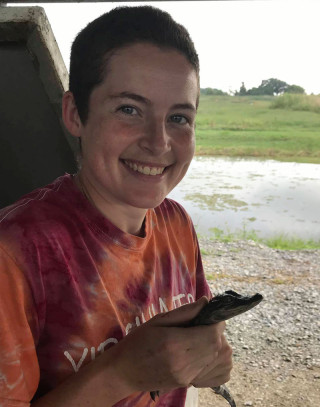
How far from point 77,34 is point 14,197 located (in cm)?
59

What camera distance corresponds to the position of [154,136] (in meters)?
0.66

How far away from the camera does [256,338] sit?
3137 mm

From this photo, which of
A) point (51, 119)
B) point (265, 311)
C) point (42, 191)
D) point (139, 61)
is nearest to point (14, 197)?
point (51, 119)

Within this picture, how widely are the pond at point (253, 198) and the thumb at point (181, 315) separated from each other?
214 inches

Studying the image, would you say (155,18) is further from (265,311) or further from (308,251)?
(308,251)

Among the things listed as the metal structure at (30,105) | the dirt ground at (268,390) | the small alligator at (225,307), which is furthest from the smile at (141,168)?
the dirt ground at (268,390)

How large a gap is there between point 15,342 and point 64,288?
95 millimetres

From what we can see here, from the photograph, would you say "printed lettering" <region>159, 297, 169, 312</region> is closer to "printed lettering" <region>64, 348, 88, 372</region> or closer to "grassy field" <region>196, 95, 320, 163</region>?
"printed lettering" <region>64, 348, 88, 372</region>

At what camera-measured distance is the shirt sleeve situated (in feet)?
1.70

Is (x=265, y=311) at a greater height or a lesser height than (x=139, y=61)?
lesser

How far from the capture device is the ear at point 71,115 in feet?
2.38

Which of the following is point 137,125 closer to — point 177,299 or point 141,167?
point 141,167

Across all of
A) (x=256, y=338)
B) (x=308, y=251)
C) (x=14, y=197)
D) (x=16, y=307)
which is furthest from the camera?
(x=308, y=251)

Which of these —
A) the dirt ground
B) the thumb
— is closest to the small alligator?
the thumb
